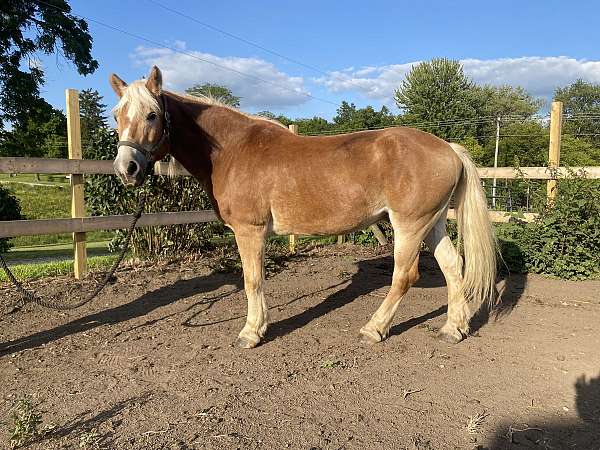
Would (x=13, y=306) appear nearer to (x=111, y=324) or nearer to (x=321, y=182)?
(x=111, y=324)

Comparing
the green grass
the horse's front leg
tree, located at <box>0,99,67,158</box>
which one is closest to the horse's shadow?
the horse's front leg

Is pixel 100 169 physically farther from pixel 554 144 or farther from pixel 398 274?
pixel 554 144

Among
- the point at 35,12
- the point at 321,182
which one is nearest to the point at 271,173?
the point at 321,182

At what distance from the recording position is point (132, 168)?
334cm

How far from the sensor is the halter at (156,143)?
132 inches

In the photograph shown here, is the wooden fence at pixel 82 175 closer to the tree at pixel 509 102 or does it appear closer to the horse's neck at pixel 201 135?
the horse's neck at pixel 201 135

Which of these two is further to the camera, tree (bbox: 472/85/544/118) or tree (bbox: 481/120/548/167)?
tree (bbox: 472/85/544/118)

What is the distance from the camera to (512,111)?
5619 centimetres

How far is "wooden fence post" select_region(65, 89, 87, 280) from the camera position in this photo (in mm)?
5805

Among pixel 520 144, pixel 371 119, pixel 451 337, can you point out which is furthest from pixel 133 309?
pixel 371 119

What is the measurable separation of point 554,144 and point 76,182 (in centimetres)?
708

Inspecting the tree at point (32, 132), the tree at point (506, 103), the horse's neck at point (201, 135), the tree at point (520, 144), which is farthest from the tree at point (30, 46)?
the tree at point (506, 103)

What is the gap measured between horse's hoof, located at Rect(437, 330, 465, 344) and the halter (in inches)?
118

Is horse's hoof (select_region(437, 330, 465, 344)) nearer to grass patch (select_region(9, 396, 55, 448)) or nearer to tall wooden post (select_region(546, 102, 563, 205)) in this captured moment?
grass patch (select_region(9, 396, 55, 448))
